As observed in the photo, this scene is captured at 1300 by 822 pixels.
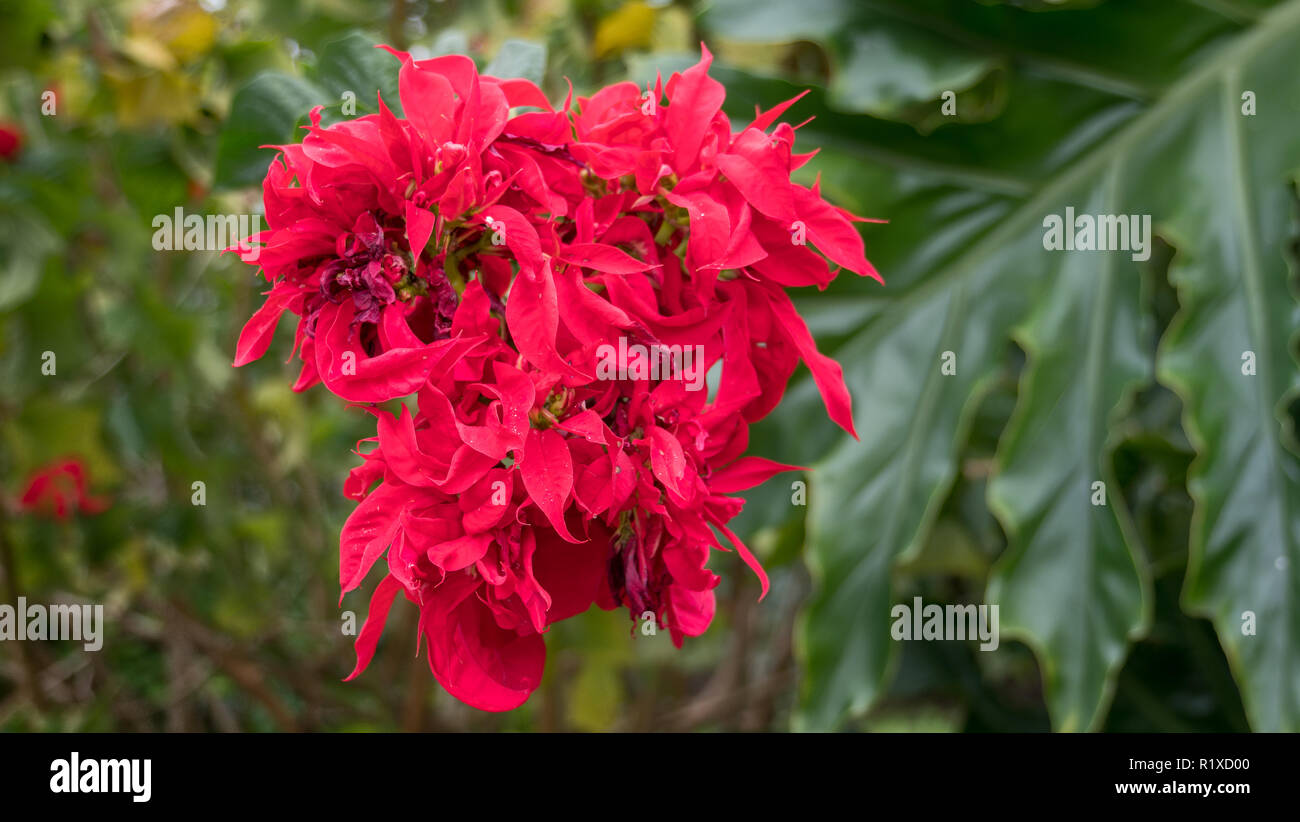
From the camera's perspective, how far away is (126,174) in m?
1.28

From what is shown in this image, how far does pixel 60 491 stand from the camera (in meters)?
1.53

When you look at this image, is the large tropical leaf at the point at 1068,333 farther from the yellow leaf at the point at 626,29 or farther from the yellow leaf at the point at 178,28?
the yellow leaf at the point at 178,28

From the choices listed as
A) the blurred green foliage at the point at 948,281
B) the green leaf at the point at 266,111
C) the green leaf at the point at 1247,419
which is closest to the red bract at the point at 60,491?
the blurred green foliage at the point at 948,281

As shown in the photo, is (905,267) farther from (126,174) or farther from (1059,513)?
(126,174)

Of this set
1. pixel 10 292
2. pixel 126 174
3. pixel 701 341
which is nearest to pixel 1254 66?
pixel 701 341

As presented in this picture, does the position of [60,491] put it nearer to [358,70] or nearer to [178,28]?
[178,28]

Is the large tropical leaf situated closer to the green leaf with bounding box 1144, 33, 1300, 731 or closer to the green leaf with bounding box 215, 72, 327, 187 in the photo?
the green leaf with bounding box 1144, 33, 1300, 731

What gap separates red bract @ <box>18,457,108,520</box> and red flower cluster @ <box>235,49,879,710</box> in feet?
4.13

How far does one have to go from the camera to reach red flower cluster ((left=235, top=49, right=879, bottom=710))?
44 centimetres

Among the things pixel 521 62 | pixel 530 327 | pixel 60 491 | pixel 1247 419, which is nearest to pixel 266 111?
pixel 521 62

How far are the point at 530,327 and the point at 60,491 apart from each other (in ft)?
4.73

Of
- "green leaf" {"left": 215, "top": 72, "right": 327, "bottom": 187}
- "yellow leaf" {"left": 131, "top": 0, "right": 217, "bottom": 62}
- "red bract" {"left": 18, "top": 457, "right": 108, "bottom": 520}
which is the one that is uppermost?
Result: "yellow leaf" {"left": 131, "top": 0, "right": 217, "bottom": 62}

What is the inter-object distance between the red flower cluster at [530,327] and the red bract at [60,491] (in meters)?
1.26

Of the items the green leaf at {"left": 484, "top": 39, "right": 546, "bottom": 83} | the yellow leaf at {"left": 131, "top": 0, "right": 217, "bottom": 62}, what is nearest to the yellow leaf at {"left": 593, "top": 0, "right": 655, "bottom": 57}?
the yellow leaf at {"left": 131, "top": 0, "right": 217, "bottom": 62}
